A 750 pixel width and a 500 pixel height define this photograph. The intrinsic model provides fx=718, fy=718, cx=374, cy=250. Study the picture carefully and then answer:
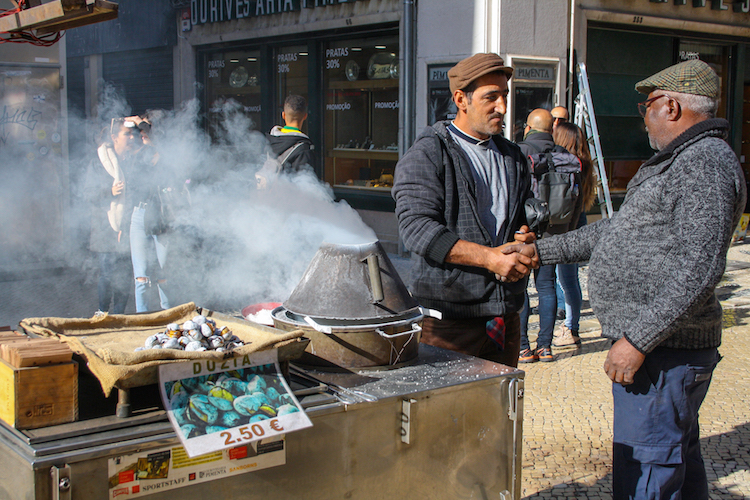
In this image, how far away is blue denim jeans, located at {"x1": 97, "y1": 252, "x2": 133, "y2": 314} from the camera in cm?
580

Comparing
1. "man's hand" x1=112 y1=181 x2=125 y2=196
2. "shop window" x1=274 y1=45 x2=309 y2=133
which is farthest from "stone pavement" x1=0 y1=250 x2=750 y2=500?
"shop window" x1=274 y1=45 x2=309 y2=133

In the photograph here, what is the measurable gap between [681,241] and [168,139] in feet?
19.4

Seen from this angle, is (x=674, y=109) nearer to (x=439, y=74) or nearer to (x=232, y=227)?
(x=232, y=227)

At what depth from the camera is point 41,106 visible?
860cm

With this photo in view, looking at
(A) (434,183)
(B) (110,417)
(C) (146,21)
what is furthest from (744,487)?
(C) (146,21)

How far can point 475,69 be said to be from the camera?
9.78 feet

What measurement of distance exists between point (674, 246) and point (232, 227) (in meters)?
4.54

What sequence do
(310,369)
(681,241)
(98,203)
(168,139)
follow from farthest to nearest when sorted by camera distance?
(168,139) < (98,203) < (310,369) < (681,241)

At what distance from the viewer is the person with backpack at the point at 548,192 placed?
545cm

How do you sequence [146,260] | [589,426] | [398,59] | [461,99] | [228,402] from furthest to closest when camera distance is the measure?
[398,59] → [146,260] → [589,426] → [461,99] → [228,402]

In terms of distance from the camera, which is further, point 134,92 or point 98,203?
point 134,92

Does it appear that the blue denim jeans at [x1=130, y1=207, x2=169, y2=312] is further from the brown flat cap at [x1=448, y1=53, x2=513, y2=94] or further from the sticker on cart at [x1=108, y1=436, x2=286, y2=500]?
the sticker on cart at [x1=108, y1=436, x2=286, y2=500]

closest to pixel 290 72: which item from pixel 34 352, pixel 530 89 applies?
pixel 530 89

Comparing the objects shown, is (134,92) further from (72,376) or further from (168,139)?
(72,376)
